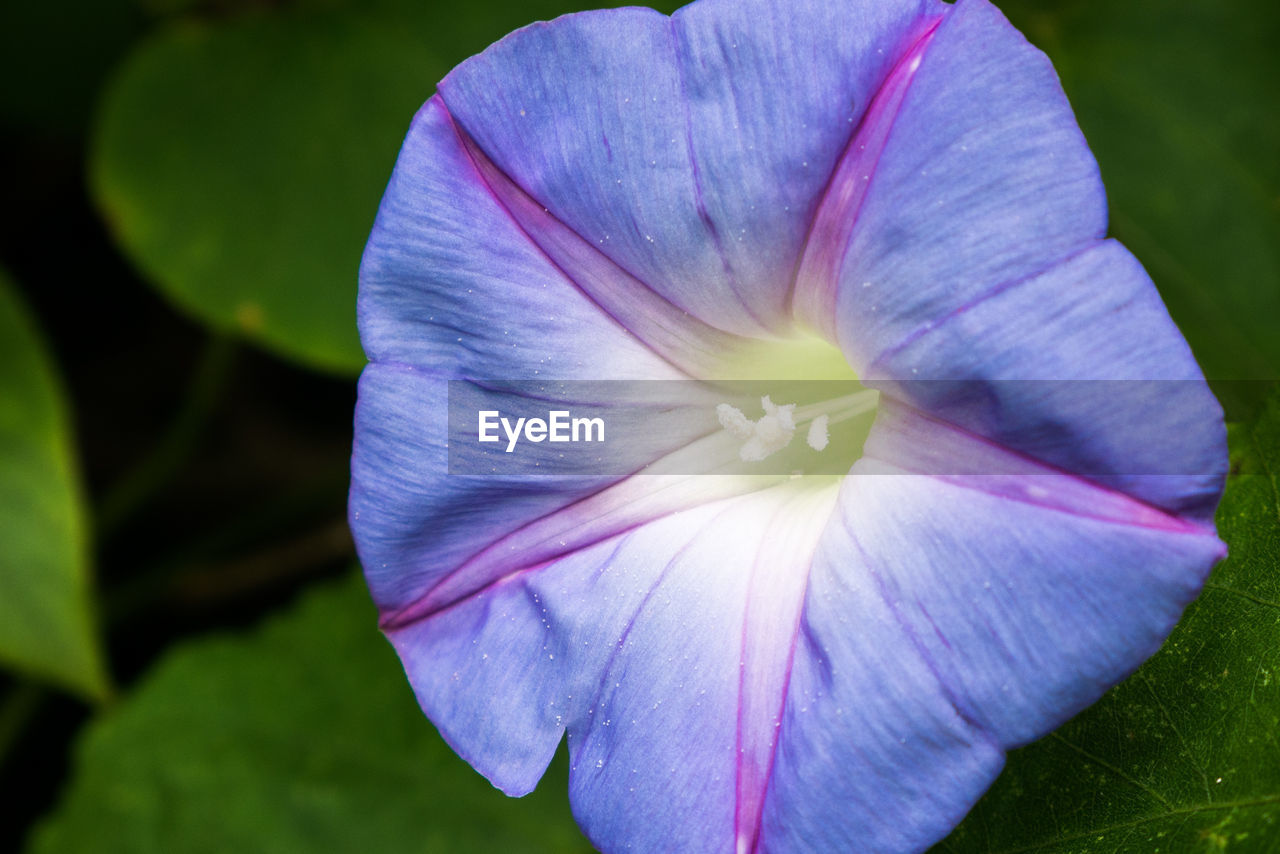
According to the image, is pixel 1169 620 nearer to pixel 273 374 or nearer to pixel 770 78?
pixel 770 78

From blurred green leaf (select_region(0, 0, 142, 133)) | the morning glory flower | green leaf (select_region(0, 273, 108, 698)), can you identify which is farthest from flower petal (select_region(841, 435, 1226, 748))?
blurred green leaf (select_region(0, 0, 142, 133))

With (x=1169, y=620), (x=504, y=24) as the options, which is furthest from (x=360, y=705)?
(x=1169, y=620)

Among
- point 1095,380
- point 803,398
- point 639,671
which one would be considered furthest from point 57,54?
point 1095,380

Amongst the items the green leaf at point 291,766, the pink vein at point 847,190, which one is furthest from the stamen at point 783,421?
the green leaf at point 291,766

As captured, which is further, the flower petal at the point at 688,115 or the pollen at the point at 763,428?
the pollen at the point at 763,428

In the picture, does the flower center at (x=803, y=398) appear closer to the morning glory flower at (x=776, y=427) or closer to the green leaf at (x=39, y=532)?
the morning glory flower at (x=776, y=427)

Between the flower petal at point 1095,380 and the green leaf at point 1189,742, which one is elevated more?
the flower petal at point 1095,380

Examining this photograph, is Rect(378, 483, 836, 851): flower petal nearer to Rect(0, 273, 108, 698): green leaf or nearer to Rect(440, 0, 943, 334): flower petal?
Rect(440, 0, 943, 334): flower petal
